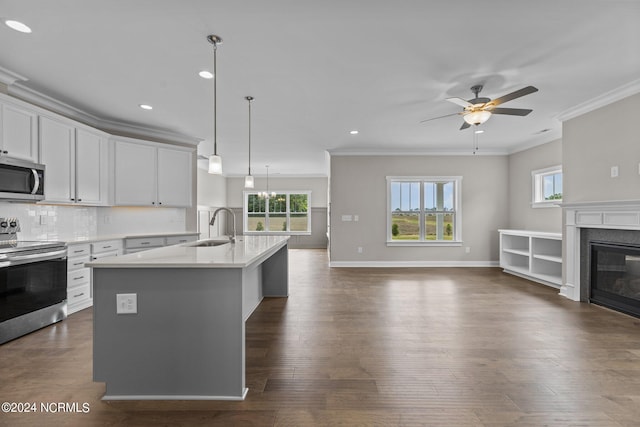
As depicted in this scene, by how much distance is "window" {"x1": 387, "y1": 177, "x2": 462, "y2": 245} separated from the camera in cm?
665

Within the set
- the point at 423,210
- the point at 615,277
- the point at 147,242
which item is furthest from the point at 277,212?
the point at 615,277

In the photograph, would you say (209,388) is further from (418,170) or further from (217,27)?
(418,170)

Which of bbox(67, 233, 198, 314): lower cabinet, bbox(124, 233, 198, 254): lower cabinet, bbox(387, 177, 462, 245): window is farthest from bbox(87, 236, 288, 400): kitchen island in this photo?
bbox(387, 177, 462, 245): window

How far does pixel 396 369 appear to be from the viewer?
2.20 m

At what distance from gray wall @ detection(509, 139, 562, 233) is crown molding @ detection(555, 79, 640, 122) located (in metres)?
1.38

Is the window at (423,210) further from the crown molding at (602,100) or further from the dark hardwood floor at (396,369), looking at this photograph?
the dark hardwood floor at (396,369)

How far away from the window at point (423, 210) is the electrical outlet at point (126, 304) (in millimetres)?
5529

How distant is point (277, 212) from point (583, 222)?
27.3 feet

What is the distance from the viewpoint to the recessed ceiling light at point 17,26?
2.22 meters

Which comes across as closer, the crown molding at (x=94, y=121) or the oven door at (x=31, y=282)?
the oven door at (x=31, y=282)

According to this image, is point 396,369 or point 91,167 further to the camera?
point 91,167

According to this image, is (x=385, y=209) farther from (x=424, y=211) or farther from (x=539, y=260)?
(x=539, y=260)

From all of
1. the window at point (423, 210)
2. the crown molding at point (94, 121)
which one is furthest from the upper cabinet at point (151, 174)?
the window at point (423, 210)

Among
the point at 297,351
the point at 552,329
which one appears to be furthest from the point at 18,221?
the point at 552,329
